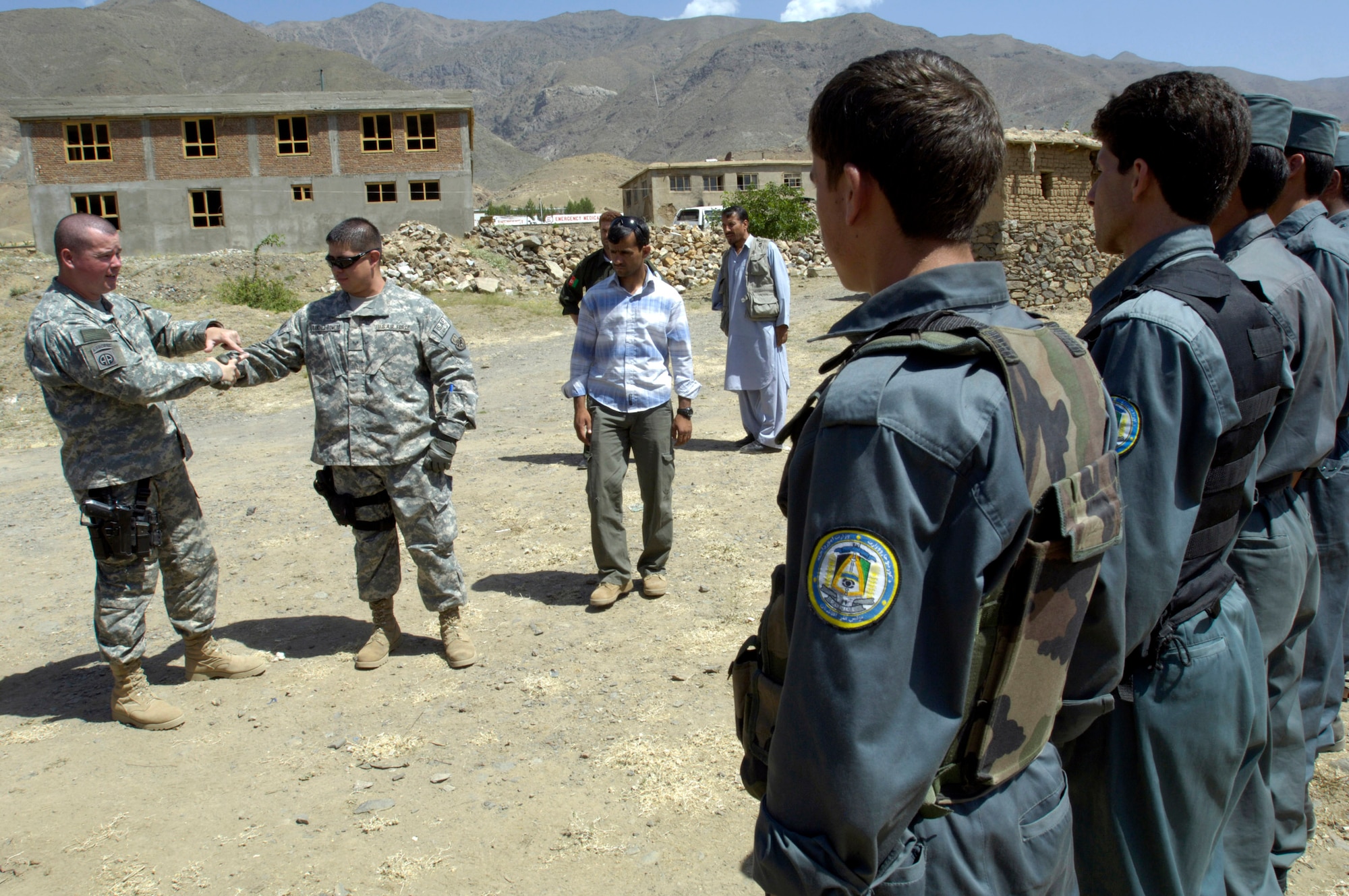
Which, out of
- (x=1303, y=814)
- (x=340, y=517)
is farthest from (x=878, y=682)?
(x=340, y=517)

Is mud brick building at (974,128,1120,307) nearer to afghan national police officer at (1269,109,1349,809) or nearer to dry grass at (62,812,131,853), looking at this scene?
afghan national police officer at (1269,109,1349,809)

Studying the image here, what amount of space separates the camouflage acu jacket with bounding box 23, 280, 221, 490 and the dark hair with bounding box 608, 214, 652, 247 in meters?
2.00

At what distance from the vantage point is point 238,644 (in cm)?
454

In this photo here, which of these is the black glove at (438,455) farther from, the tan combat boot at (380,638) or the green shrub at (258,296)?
the green shrub at (258,296)

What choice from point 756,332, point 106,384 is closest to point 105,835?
point 106,384

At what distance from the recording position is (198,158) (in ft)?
99.1

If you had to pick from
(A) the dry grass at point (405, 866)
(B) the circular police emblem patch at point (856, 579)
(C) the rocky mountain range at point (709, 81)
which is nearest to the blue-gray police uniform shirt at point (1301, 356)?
(B) the circular police emblem patch at point (856, 579)

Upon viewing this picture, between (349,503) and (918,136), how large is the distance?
3.42 metres

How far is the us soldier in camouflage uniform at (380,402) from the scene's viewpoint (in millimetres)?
3963

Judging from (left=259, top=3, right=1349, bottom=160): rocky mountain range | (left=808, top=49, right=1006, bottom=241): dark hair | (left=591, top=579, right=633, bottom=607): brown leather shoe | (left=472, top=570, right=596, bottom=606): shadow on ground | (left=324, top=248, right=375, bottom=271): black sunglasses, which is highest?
(left=259, top=3, right=1349, bottom=160): rocky mountain range

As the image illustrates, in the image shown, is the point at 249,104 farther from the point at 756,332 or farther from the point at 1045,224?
the point at 756,332

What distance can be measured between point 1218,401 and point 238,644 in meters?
4.38

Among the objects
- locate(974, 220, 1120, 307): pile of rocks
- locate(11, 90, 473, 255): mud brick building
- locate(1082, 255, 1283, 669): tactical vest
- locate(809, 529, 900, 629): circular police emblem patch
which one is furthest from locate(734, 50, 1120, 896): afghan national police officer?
locate(11, 90, 473, 255): mud brick building

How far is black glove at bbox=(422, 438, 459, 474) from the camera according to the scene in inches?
157
